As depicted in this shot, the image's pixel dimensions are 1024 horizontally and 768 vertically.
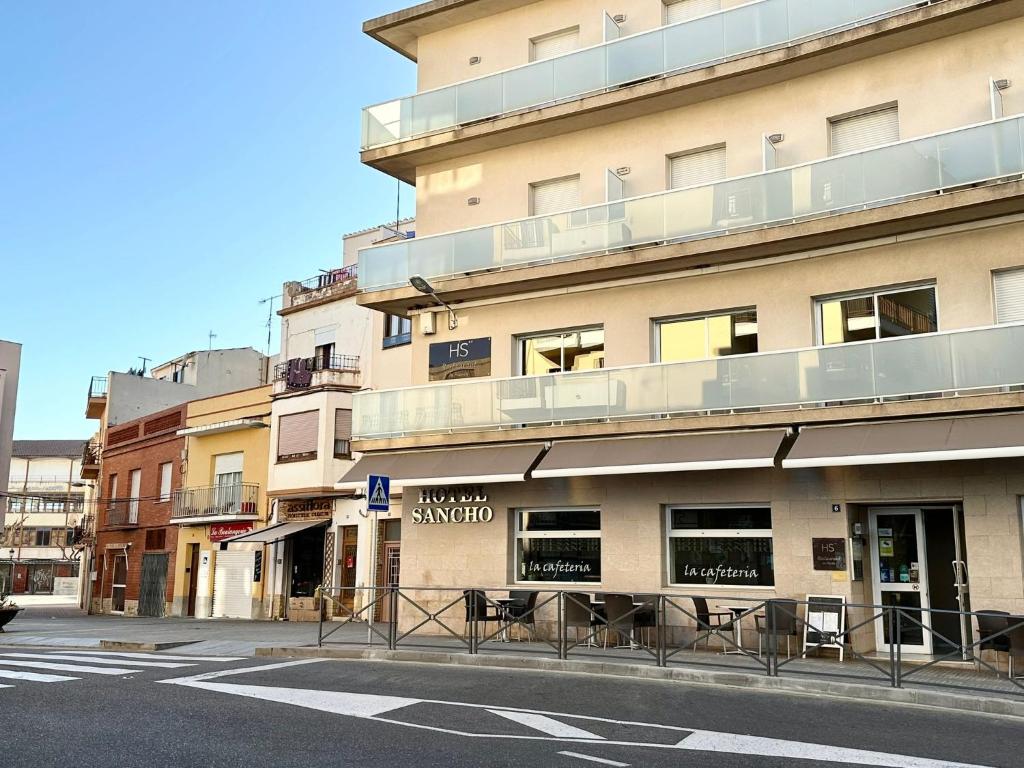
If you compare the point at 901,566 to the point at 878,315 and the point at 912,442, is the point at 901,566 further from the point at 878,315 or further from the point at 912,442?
the point at 878,315

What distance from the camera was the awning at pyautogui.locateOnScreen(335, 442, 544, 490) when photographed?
55.4 feet

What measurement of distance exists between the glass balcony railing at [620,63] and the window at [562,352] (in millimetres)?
4353

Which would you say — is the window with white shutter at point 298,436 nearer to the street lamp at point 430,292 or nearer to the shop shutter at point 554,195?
the street lamp at point 430,292

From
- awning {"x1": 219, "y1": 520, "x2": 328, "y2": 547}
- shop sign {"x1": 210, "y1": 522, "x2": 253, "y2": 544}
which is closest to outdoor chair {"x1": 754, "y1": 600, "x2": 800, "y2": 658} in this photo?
awning {"x1": 219, "y1": 520, "x2": 328, "y2": 547}

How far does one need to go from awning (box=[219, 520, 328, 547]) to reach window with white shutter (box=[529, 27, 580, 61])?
14.3 m

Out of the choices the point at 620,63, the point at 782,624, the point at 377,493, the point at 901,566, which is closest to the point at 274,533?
the point at 377,493

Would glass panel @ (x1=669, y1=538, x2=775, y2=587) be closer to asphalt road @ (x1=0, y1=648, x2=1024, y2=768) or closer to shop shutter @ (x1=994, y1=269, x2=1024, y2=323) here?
asphalt road @ (x1=0, y1=648, x2=1024, y2=768)

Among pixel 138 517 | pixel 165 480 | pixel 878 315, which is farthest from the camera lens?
pixel 138 517

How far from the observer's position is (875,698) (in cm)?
1063

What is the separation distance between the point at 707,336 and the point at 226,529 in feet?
65.3

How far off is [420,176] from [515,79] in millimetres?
3015

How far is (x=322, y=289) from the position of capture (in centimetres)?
3080

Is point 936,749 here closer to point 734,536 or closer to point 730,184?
point 734,536

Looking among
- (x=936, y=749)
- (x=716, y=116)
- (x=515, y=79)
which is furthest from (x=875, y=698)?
(x=515, y=79)
